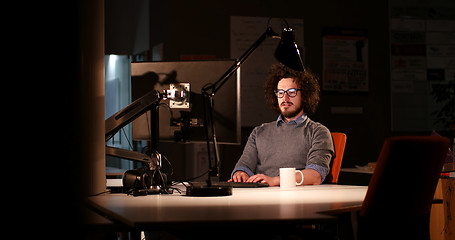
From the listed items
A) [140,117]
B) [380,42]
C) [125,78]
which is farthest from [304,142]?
[125,78]

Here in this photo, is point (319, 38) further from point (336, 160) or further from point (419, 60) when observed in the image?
point (336, 160)

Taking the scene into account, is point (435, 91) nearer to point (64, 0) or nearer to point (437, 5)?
point (437, 5)

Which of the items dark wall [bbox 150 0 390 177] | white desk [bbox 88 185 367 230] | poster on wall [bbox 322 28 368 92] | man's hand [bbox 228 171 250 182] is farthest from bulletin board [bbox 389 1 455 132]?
white desk [bbox 88 185 367 230]

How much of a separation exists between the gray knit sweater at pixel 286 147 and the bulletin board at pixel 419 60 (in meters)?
2.39

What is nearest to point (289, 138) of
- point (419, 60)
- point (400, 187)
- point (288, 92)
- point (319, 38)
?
point (288, 92)

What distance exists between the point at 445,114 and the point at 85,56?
3.83 metres

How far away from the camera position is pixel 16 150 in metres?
1.61

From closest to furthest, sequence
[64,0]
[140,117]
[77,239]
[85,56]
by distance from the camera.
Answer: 1. [77,239]
2. [64,0]
3. [85,56]
4. [140,117]

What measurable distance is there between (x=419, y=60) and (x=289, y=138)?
269cm

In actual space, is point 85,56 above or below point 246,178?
above

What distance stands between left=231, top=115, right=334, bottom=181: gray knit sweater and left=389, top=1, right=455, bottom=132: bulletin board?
2.39 meters

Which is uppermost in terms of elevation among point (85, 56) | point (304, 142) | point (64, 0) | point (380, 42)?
point (380, 42)

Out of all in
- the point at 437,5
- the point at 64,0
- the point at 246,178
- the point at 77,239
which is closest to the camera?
the point at 77,239

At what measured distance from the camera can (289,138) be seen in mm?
3057
